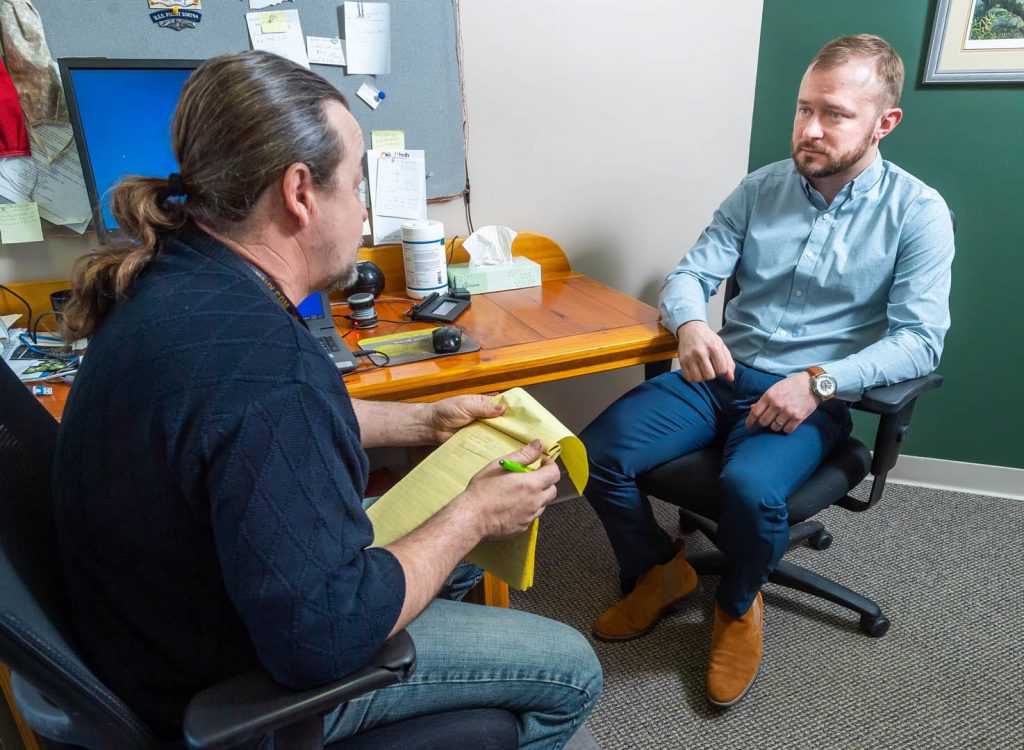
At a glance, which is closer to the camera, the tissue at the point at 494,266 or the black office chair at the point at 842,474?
the black office chair at the point at 842,474

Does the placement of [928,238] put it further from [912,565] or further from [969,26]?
[912,565]

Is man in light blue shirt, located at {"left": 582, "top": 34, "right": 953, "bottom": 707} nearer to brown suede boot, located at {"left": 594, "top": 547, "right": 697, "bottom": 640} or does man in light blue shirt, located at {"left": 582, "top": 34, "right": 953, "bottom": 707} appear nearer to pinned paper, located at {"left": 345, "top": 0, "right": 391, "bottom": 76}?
brown suede boot, located at {"left": 594, "top": 547, "right": 697, "bottom": 640}

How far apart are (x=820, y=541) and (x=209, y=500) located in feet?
5.89

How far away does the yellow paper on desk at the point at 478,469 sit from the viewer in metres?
1.03

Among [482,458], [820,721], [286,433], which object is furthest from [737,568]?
[286,433]

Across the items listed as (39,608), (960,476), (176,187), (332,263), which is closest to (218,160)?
(176,187)

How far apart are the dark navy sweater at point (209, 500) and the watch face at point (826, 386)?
0.99 meters

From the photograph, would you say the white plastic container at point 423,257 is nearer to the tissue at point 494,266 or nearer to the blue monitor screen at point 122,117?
Answer: the tissue at point 494,266

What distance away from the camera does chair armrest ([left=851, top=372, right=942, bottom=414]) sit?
4.38ft

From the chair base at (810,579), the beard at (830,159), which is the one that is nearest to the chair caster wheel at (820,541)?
the chair base at (810,579)

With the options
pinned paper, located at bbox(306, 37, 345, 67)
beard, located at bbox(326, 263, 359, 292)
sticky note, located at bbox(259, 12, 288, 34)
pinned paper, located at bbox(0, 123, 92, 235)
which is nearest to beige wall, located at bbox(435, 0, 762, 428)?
pinned paper, located at bbox(306, 37, 345, 67)

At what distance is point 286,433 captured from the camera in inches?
26.7

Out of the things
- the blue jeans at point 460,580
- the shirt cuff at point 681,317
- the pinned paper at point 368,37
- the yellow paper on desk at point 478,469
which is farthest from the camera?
the pinned paper at point 368,37

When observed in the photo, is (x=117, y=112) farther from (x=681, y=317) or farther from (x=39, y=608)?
(x=681, y=317)
